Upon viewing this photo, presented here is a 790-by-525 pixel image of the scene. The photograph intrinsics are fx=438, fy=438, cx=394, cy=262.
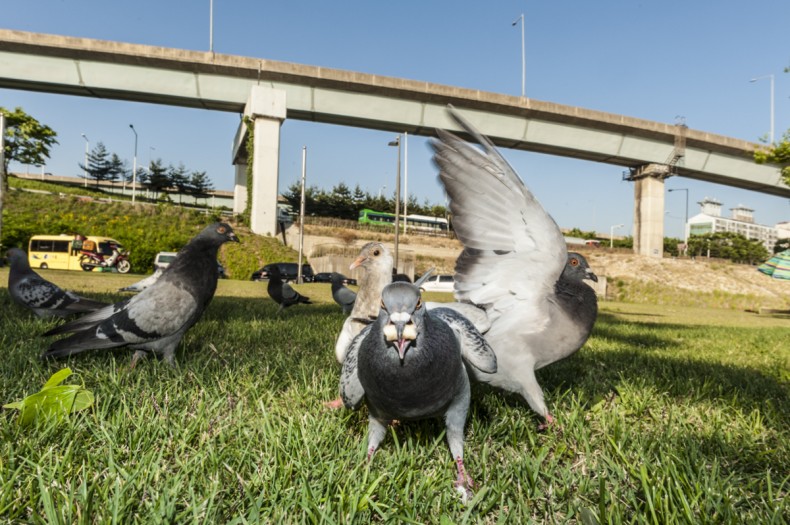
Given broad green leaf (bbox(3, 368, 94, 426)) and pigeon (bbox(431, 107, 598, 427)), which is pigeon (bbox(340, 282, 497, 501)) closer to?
pigeon (bbox(431, 107, 598, 427))

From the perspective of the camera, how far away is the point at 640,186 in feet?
124

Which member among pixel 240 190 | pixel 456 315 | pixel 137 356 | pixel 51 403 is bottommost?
pixel 137 356

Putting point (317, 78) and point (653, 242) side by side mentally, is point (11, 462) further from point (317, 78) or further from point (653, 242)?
point (653, 242)

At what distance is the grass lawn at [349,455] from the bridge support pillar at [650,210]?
38.4 m

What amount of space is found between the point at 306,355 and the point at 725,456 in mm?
3129

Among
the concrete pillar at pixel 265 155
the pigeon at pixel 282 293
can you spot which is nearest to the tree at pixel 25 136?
the concrete pillar at pixel 265 155

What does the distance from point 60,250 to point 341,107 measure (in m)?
19.3

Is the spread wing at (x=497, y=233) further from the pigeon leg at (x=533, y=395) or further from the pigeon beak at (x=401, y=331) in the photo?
the pigeon beak at (x=401, y=331)

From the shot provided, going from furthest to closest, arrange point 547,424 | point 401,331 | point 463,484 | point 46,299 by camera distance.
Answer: point 46,299 < point 547,424 < point 463,484 < point 401,331

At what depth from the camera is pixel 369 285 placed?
10.4 feet

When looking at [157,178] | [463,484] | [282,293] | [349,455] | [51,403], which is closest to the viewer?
[463,484]

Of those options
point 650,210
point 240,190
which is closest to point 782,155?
point 650,210

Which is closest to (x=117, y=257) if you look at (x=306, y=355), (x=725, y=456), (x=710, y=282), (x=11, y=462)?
(x=306, y=355)

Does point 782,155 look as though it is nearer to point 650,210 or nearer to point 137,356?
point 650,210
